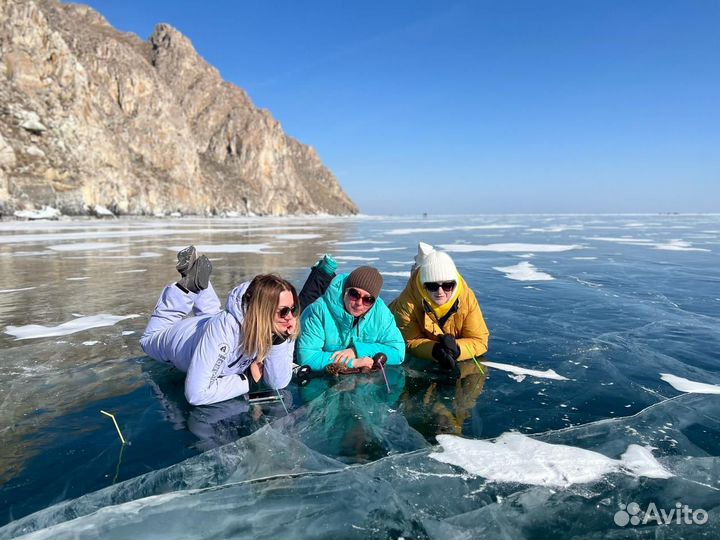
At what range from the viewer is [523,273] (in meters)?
11.8

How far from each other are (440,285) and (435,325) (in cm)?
75

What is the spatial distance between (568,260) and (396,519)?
48.1 ft

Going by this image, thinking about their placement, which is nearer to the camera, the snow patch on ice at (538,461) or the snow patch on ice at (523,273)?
the snow patch on ice at (538,461)

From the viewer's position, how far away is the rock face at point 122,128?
43047mm

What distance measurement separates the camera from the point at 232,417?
359 cm

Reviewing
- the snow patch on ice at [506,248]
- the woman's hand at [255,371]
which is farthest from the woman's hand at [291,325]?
the snow patch on ice at [506,248]

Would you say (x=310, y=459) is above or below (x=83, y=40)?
below

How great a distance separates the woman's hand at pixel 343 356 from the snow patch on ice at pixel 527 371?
5.53 feet

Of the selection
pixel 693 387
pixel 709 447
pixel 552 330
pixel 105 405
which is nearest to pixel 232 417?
pixel 105 405

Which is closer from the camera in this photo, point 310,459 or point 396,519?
point 396,519

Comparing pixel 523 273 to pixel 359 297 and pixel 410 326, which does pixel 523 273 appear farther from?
pixel 359 297

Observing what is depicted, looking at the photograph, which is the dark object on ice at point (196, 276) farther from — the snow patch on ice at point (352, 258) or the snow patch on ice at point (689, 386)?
the snow patch on ice at point (352, 258)

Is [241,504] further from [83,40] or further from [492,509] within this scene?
[83,40]

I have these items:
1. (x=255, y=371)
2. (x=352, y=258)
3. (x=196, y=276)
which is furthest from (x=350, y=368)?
(x=352, y=258)
